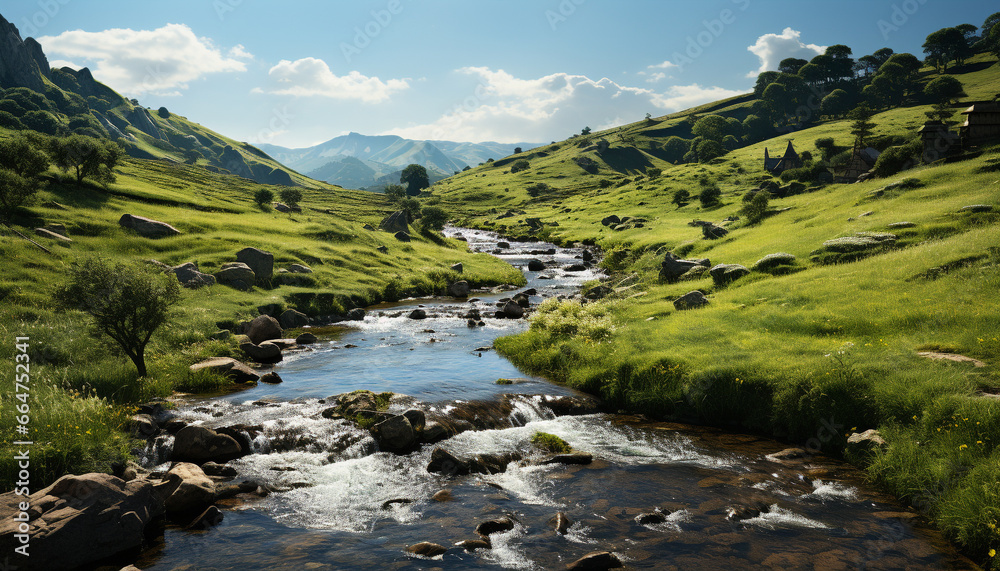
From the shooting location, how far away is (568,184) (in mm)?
194875

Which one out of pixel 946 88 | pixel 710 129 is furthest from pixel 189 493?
pixel 710 129

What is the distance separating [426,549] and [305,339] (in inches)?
888

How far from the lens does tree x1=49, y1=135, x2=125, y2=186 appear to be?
1778 inches

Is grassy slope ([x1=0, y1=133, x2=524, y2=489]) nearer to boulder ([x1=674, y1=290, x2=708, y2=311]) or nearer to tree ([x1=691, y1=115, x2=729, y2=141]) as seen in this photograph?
boulder ([x1=674, y1=290, x2=708, y2=311])

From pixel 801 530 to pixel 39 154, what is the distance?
60.5 meters

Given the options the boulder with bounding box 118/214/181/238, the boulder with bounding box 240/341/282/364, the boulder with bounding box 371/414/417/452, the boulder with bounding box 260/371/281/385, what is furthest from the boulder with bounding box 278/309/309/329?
the boulder with bounding box 118/214/181/238

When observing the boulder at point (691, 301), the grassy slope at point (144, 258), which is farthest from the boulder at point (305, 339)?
the boulder at point (691, 301)

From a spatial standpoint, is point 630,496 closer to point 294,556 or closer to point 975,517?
point 975,517

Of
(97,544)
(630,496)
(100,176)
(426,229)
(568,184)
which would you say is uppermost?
(568,184)

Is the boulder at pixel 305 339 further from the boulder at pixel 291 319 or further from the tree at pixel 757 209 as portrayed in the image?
the tree at pixel 757 209

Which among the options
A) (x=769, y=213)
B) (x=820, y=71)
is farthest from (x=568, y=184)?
(x=769, y=213)

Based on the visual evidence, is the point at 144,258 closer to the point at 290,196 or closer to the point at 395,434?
the point at 395,434

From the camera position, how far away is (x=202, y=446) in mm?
14906

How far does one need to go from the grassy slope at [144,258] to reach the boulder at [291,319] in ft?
5.94
